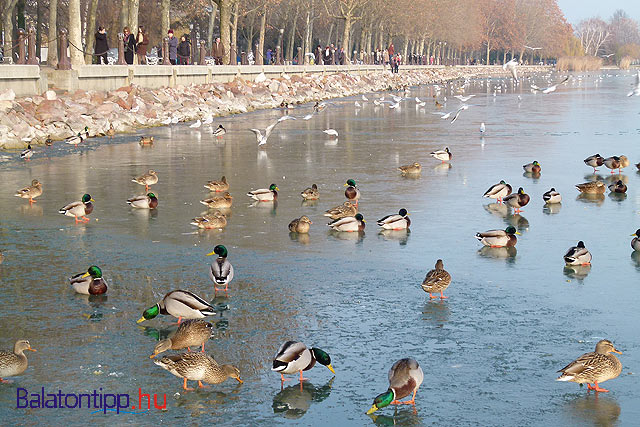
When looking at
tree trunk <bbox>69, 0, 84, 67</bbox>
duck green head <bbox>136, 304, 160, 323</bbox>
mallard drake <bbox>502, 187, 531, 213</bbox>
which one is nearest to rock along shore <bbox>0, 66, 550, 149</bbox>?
tree trunk <bbox>69, 0, 84, 67</bbox>

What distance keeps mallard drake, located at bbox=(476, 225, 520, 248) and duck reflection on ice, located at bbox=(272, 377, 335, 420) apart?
17.3 ft

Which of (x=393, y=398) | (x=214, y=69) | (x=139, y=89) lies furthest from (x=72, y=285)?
(x=214, y=69)

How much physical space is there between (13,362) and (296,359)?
216cm

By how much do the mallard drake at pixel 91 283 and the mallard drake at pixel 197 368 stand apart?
2699 mm

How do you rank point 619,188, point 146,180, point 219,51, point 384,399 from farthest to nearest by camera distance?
point 219,51
point 146,180
point 619,188
point 384,399

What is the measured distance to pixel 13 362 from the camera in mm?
7062

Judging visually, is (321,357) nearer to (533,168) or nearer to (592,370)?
(592,370)

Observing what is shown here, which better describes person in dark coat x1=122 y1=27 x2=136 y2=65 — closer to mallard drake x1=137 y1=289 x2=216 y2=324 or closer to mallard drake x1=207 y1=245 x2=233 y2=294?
mallard drake x1=207 y1=245 x2=233 y2=294

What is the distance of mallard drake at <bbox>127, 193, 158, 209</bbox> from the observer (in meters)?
14.7

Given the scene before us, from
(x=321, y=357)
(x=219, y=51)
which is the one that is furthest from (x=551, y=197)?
(x=219, y=51)

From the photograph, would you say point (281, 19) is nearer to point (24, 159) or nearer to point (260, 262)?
point (24, 159)

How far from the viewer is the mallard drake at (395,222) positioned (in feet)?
43.1

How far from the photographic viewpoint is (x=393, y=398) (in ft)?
21.3

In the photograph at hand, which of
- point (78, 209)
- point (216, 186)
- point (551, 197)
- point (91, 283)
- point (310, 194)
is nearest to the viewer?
point (91, 283)
